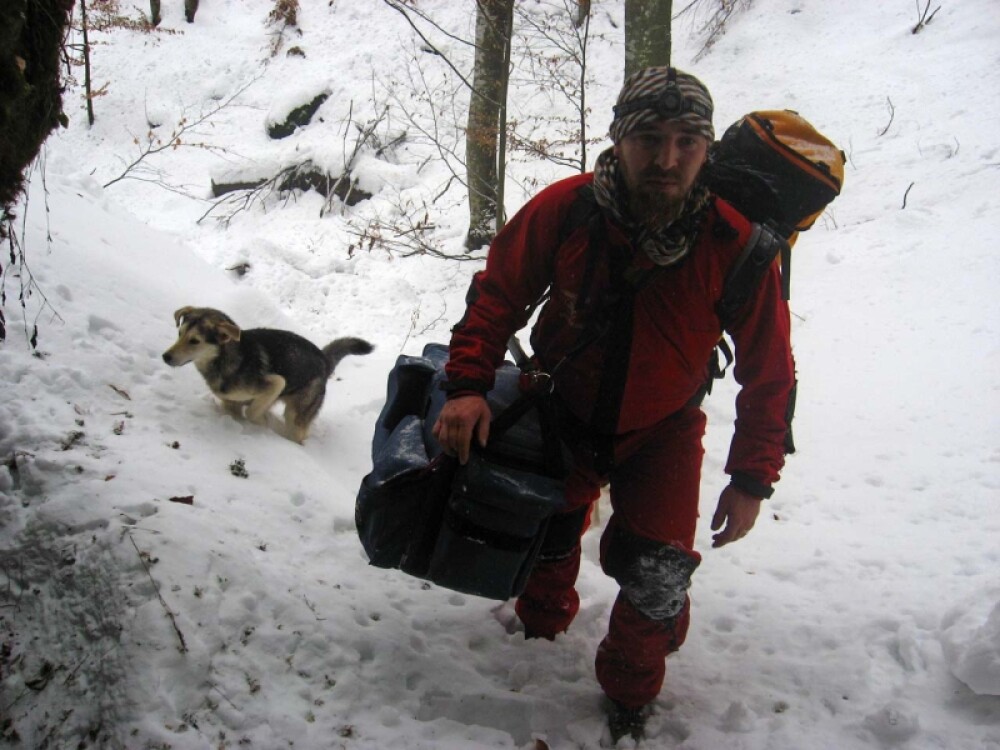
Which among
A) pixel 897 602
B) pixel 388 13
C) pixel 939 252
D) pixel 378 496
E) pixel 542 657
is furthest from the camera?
pixel 388 13

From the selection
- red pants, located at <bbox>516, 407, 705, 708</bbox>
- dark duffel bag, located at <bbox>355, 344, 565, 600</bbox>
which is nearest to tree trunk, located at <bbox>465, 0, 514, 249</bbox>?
red pants, located at <bbox>516, 407, 705, 708</bbox>

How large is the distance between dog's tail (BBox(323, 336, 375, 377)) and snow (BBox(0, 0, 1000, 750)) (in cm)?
53

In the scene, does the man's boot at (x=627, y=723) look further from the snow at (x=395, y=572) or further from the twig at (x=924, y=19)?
the twig at (x=924, y=19)

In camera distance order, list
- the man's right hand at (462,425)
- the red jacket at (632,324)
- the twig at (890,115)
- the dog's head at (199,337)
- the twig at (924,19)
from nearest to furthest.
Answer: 1. the man's right hand at (462,425)
2. the red jacket at (632,324)
3. the dog's head at (199,337)
4. the twig at (890,115)
5. the twig at (924,19)

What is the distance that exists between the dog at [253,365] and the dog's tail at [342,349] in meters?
0.25

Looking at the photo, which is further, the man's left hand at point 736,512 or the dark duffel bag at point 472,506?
the man's left hand at point 736,512

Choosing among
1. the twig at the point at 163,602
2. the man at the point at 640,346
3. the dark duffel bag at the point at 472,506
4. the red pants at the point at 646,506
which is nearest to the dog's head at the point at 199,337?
the twig at the point at 163,602

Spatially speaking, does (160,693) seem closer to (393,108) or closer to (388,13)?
(393,108)

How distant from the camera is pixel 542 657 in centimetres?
278

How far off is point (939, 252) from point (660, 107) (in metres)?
7.44

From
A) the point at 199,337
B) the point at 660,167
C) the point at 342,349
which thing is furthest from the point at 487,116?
the point at 660,167

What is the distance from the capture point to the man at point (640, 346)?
2.08 metres

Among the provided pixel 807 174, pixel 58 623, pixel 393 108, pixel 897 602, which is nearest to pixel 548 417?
pixel 807 174

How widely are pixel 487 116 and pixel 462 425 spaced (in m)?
7.41
